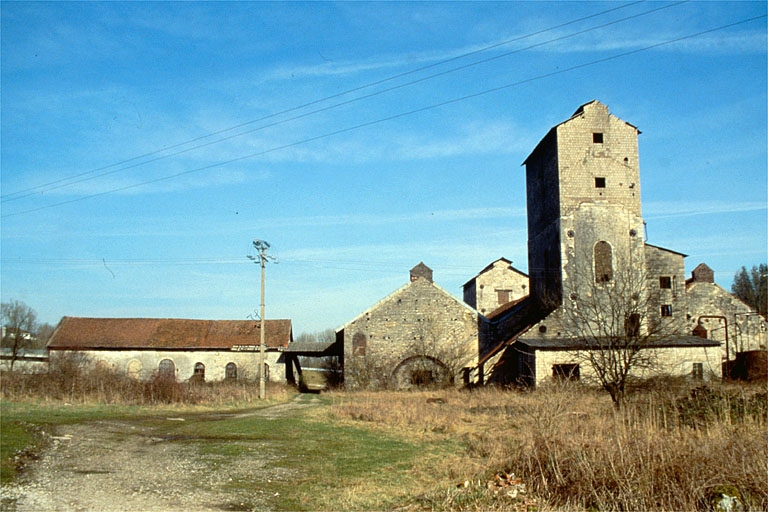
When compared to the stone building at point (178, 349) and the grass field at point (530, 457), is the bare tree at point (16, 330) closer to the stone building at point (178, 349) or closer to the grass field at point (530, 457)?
the stone building at point (178, 349)

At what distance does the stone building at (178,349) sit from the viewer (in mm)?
46281

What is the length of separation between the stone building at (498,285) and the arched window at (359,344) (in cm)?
1948

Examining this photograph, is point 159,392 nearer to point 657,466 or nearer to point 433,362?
point 433,362

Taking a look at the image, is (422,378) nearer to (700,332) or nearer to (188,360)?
(700,332)

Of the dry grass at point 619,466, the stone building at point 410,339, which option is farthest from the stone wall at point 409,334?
the dry grass at point 619,466

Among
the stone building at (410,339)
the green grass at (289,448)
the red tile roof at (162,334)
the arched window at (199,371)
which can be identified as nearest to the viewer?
the green grass at (289,448)

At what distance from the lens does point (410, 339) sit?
3666 centimetres

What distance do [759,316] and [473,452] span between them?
1364 inches

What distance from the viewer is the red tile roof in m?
46.9

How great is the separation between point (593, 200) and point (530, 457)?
84.9 feet

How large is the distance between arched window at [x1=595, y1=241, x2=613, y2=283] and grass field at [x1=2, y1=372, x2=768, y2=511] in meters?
16.5

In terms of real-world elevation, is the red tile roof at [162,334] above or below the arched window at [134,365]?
above

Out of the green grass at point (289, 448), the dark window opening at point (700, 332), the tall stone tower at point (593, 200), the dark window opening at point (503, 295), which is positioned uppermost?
the tall stone tower at point (593, 200)

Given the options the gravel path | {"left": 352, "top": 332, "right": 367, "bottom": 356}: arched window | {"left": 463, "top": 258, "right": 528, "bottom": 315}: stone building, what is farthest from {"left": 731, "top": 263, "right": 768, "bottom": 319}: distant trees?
the gravel path
